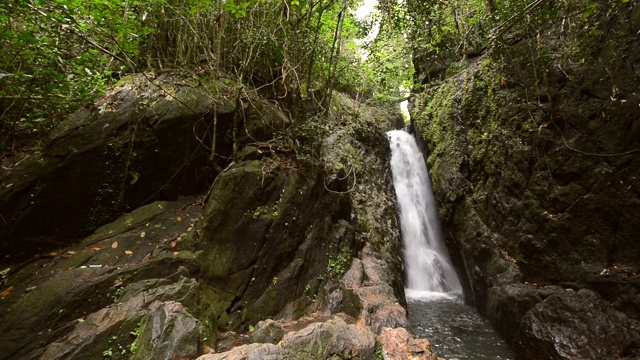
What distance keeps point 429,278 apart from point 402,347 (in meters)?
6.38

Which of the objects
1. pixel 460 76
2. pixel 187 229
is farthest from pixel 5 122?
pixel 460 76

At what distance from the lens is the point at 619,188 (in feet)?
18.0

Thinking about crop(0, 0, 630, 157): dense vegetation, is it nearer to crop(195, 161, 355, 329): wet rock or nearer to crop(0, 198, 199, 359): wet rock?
crop(195, 161, 355, 329): wet rock

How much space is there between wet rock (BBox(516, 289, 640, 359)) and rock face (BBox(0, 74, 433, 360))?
112 inches

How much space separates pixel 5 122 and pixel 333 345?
6115 mm

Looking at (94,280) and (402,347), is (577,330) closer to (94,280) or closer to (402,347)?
(402,347)

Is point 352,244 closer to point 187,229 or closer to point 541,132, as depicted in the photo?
point 187,229

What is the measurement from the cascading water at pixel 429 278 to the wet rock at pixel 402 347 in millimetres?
2402

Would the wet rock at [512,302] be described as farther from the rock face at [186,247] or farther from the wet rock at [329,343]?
the wet rock at [329,343]

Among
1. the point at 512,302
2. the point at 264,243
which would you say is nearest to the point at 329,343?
the point at 264,243

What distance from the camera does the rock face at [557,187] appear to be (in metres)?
5.32

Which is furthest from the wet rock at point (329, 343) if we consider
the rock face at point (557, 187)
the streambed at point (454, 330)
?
the rock face at point (557, 187)

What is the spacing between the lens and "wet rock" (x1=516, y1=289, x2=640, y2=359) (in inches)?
194

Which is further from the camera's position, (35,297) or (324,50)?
(324,50)
